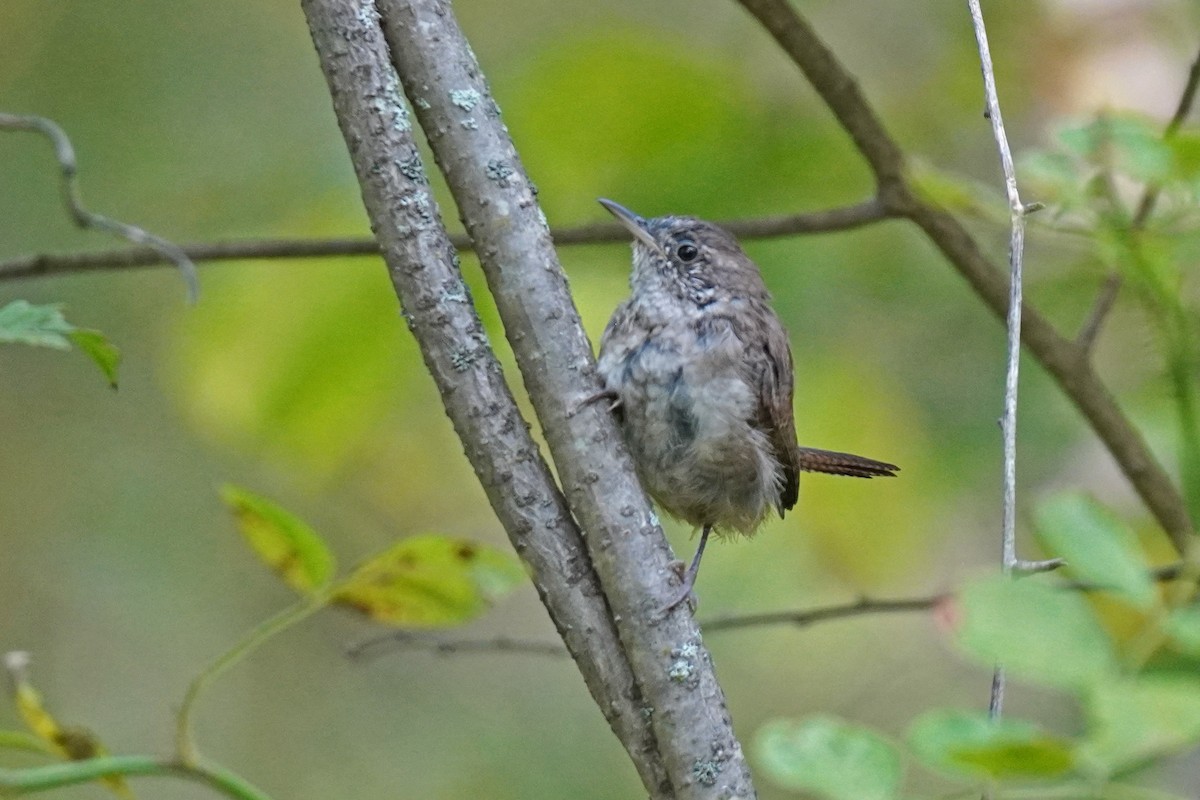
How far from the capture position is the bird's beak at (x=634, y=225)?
3004 millimetres

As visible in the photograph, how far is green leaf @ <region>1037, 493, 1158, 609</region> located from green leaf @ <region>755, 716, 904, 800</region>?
7.9 inches

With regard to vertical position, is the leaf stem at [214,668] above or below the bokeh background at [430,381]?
below

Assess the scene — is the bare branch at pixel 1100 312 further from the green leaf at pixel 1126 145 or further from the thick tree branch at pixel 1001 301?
the green leaf at pixel 1126 145

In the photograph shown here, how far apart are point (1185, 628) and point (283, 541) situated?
4.79ft

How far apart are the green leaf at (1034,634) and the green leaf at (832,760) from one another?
6.9 inches

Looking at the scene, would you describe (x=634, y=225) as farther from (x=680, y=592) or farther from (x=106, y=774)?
(x=106, y=774)

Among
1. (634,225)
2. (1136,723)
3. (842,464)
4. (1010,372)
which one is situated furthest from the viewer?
(842,464)

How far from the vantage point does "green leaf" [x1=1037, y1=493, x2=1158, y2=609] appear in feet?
2.78

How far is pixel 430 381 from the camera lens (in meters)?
4.30

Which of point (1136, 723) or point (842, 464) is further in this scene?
point (842, 464)

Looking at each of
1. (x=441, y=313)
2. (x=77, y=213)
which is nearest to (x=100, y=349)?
(x=441, y=313)

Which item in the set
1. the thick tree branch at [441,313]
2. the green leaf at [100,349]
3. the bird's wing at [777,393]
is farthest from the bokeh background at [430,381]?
the green leaf at [100,349]

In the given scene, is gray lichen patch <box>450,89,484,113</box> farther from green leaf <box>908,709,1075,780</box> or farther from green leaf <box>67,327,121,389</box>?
green leaf <box>908,709,1075,780</box>

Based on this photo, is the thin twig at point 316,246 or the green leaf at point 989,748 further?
the thin twig at point 316,246
